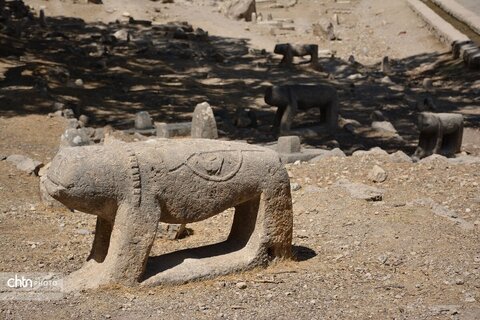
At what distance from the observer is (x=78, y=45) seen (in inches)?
882

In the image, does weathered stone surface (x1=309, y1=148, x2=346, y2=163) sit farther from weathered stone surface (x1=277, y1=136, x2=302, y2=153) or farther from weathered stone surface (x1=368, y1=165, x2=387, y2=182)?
weathered stone surface (x1=368, y1=165, x2=387, y2=182)

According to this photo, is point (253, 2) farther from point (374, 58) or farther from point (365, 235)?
point (365, 235)

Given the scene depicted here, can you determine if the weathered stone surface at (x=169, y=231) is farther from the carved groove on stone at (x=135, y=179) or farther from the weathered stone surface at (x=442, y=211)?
the weathered stone surface at (x=442, y=211)

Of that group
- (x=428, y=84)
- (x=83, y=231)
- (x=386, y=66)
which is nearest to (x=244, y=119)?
(x=428, y=84)

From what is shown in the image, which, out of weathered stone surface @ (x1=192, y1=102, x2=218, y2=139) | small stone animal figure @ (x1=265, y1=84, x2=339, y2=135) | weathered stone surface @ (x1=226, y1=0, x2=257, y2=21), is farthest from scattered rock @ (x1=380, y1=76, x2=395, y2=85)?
weathered stone surface @ (x1=226, y1=0, x2=257, y2=21)

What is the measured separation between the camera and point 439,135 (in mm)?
12750

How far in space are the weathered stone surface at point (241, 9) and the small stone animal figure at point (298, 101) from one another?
43.5 feet

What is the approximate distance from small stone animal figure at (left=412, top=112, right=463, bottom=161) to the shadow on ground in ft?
3.13

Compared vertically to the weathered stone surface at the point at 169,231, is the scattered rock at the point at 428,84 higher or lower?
lower

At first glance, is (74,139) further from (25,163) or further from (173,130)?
(173,130)

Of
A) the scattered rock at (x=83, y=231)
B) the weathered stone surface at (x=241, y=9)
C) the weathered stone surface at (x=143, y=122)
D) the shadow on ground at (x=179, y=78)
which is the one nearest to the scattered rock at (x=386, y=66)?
the shadow on ground at (x=179, y=78)

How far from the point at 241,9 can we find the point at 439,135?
53.4 feet

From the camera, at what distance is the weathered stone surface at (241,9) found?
28016 mm

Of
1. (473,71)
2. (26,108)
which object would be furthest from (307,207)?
(473,71)
